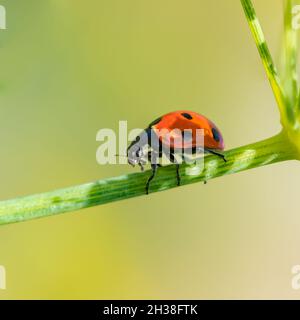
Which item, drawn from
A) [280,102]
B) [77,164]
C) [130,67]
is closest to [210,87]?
[130,67]

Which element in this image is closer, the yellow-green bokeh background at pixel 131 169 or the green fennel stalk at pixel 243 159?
the green fennel stalk at pixel 243 159

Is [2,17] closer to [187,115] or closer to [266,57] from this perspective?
[187,115]

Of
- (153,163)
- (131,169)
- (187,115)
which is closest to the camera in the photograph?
(153,163)

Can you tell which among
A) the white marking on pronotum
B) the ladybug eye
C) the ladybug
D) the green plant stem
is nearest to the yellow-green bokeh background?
the white marking on pronotum

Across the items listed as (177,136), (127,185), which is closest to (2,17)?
(177,136)

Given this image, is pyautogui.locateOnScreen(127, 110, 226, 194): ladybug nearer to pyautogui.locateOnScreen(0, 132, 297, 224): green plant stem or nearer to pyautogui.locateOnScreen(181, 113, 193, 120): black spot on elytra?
pyautogui.locateOnScreen(181, 113, 193, 120): black spot on elytra

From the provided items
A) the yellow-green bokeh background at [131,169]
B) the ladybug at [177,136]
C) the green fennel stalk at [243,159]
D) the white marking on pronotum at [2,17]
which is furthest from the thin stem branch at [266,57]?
the yellow-green bokeh background at [131,169]

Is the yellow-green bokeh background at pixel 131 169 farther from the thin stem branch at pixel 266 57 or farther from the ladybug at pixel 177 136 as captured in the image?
the thin stem branch at pixel 266 57
